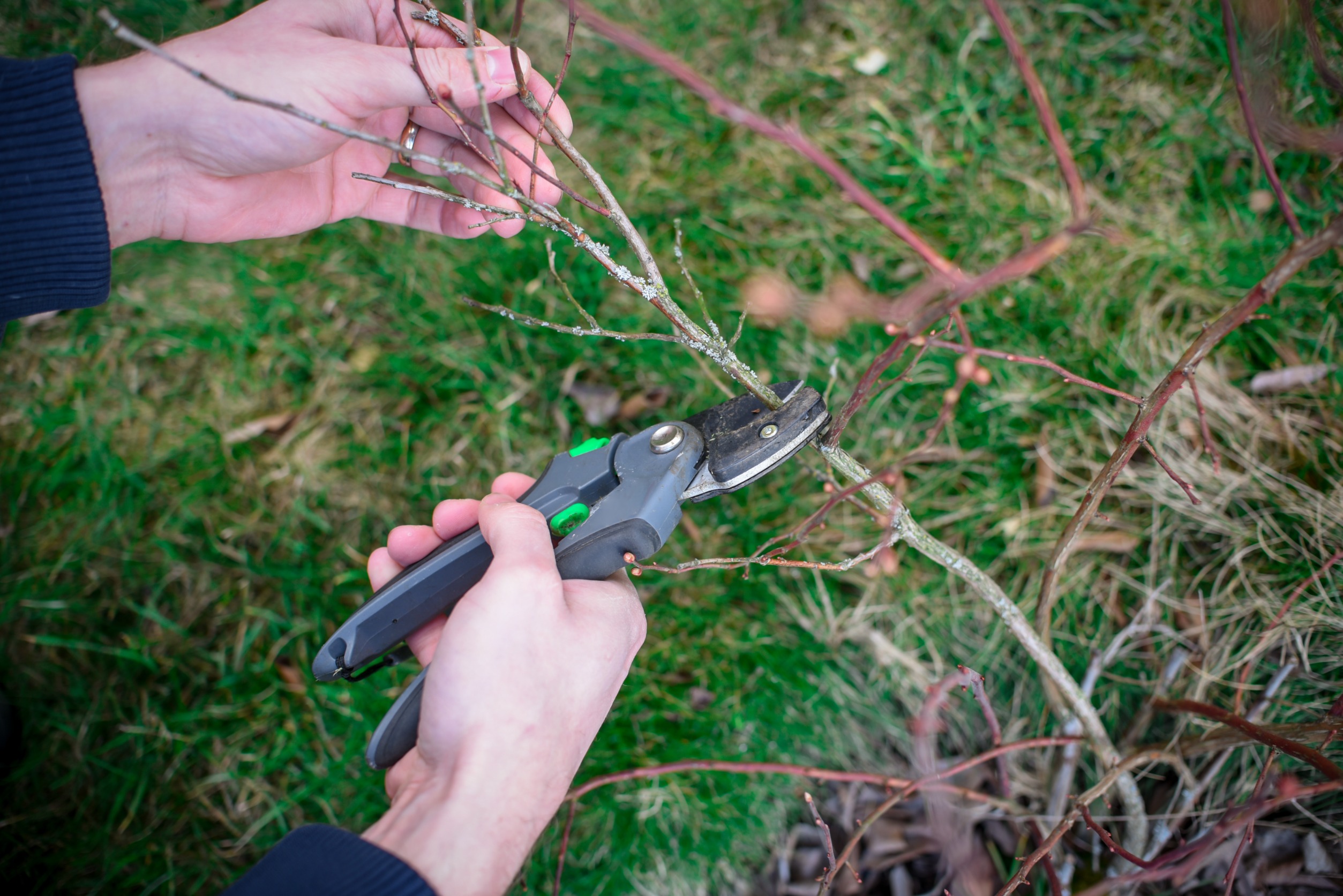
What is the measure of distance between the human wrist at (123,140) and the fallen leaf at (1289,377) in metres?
3.28

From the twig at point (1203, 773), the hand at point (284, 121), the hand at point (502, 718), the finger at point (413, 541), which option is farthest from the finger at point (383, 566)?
the twig at point (1203, 773)

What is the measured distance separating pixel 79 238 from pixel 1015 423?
9.12 ft

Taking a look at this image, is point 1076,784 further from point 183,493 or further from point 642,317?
point 183,493

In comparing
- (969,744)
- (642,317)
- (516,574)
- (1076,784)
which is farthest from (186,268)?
(1076,784)

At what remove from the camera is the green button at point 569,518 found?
6.43 feet

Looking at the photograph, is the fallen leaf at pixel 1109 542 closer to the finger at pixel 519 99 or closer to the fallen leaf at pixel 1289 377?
the fallen leaf at pixel 1289 377

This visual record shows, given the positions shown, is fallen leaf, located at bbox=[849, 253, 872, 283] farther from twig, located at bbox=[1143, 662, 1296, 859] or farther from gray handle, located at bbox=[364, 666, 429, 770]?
gray handle, located at bbox=[364, 666, 429, 770]

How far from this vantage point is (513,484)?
Result: 2275 millimetres

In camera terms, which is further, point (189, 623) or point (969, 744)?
point (189, 623)

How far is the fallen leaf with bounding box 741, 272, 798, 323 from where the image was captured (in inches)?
100

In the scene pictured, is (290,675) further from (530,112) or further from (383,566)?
(530,112)

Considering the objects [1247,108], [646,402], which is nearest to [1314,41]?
[1247,108]

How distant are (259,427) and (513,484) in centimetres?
136

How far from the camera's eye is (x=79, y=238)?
1977 mm
